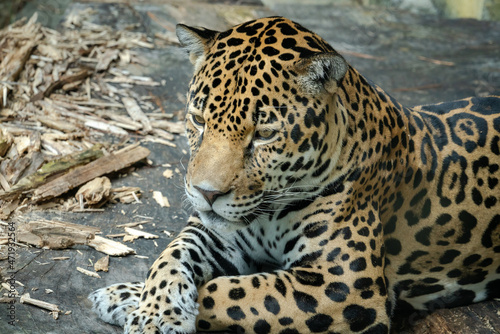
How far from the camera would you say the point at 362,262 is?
16.4 feet

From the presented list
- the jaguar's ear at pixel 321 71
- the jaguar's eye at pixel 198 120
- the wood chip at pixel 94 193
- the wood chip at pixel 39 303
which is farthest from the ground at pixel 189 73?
the jaguar's ear at pixel 321 71

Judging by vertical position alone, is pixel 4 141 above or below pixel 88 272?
above

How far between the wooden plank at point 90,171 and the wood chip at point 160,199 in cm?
60

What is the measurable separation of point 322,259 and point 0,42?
8.33 metres

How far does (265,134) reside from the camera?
4.79 metres

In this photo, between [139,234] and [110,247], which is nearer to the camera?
[110,247]

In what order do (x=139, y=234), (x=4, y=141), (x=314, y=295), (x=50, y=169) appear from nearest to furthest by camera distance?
(x=314, y=295) < (x=139, y=234) < (x=50, y=169) < (x=4, y=141)

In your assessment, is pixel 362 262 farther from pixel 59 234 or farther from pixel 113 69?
pixel 113 69

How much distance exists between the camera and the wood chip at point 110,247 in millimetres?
6133

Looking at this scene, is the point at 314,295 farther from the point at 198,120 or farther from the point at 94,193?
the point at 94,193

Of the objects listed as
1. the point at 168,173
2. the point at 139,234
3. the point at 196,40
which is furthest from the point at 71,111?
the point at 196,40

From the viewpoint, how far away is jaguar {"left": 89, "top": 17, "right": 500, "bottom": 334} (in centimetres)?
479

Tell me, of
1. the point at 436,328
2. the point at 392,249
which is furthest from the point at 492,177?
the point at 436,328

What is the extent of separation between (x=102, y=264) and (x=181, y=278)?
1.24 metres
